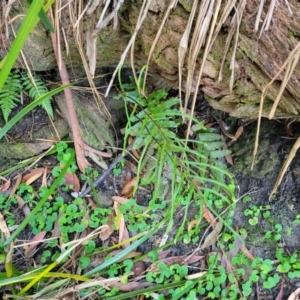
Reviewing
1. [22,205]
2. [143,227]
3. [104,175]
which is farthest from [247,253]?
[22,205]

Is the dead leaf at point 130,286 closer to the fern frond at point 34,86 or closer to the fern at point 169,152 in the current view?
the fern at point 169,152

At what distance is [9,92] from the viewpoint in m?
1.41

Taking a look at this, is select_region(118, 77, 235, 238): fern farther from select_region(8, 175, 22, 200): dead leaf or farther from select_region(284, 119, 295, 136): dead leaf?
select_region(8, 175, 22, 200): dead leaf

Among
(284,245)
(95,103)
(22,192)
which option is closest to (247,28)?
(95,103)

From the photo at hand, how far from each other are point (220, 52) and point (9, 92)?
799mm

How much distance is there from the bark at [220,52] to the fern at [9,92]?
13cm

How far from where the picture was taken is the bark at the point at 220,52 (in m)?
0.95

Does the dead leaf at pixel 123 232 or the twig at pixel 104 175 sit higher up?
the twig at pixel 104 175

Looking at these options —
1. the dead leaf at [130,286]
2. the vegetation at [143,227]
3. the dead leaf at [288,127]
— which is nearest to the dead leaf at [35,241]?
the vegetation at [143,227]

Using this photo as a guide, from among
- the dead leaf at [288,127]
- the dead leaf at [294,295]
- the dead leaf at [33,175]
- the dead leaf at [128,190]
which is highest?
the dead leaf at [288,127]

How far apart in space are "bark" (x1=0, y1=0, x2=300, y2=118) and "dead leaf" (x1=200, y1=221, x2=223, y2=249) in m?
0.48

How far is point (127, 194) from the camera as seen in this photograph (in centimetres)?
155

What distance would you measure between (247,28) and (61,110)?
82 centimetres

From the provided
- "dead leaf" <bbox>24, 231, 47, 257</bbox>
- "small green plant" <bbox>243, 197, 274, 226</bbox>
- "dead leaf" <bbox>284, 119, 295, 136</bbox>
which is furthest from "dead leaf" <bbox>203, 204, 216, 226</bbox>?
"dead leaf" <bbox>24, 231, 47, 257</bbox>
